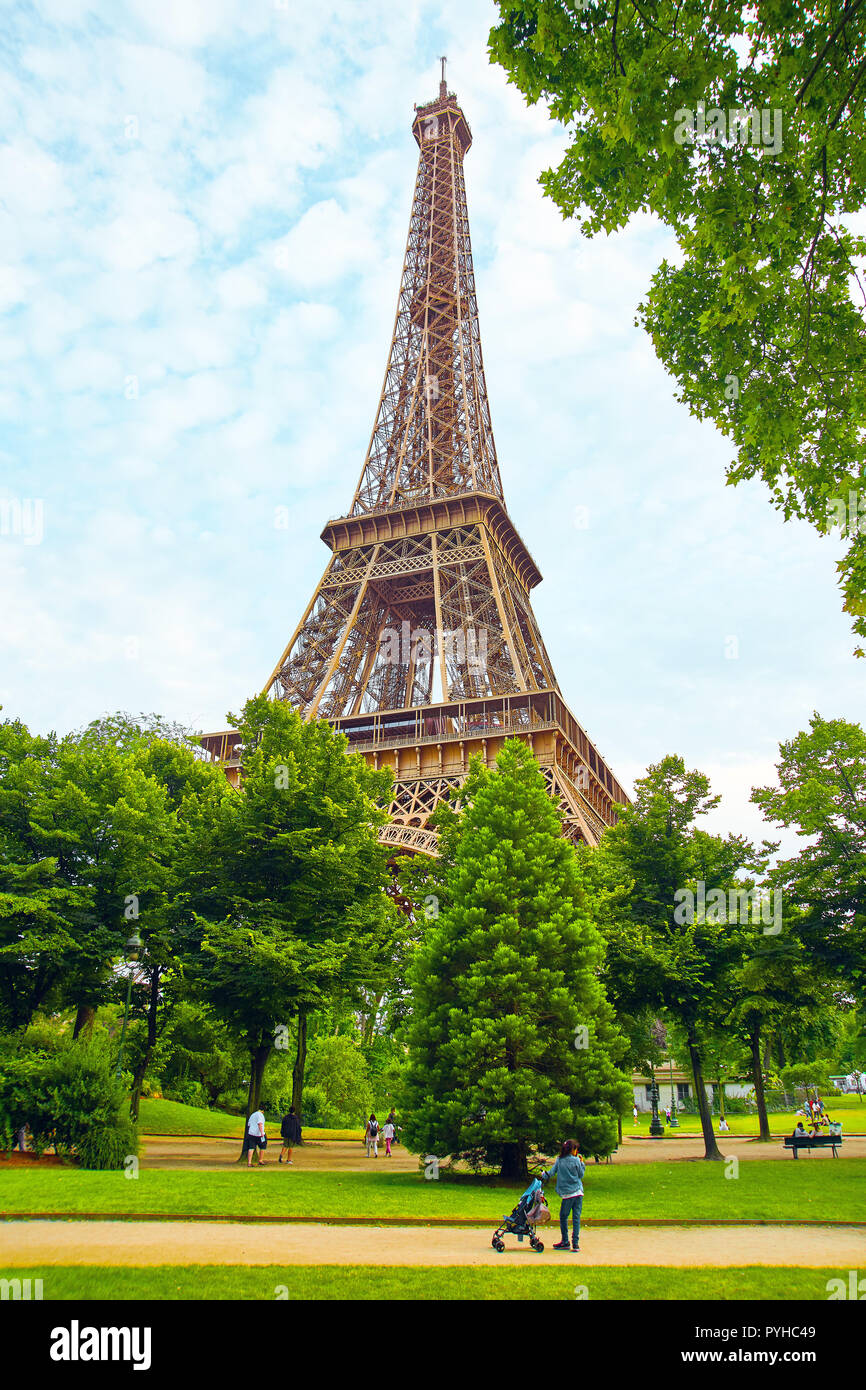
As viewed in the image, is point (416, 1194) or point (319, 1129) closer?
→ point (416, 1194)

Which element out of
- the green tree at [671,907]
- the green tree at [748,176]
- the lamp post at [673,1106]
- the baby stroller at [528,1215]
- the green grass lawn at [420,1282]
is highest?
the green tree at [748,176]

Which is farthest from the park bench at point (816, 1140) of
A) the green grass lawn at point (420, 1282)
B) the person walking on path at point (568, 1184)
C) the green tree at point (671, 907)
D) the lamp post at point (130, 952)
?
the lamp post at point (130, 952)

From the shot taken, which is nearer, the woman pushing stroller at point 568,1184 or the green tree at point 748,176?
the green tree at point 748,176

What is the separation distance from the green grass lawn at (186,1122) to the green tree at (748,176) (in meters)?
29.3

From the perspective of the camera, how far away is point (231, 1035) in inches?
992

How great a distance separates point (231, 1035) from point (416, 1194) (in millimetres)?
11412

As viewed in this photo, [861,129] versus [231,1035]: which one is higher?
[861,129]

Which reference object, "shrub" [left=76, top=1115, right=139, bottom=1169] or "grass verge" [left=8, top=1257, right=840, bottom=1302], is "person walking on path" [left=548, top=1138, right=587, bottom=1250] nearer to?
"grass verge" [left=8, top=1257, right=840, bottom=1302]

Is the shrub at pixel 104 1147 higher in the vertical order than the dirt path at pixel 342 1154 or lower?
higher

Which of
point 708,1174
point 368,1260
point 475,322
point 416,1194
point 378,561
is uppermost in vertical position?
point 475,322

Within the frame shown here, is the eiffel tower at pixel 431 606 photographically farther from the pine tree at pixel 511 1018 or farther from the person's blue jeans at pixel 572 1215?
the person's blue jeans at pixel 572 1215

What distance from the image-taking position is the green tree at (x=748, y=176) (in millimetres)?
8477
